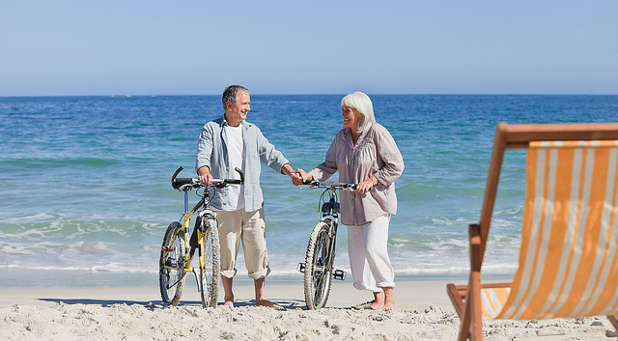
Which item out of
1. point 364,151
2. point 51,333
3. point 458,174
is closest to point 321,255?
point 364,151

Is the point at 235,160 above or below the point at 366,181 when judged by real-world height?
above

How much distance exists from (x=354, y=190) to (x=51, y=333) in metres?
2.06

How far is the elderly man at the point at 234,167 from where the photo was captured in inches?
A: 181

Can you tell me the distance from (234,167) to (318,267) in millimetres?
933

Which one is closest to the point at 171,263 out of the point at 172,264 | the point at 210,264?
the point at 172,264

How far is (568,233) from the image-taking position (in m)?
2.25

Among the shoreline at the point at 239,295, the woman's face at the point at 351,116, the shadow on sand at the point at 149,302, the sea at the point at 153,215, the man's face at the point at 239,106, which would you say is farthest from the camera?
the sea at the point at 153,215

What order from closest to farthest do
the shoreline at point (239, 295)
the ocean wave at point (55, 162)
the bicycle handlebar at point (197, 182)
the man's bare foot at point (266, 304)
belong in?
the bicycle handlebar at point (197, 182) → the man's bare foot at point (266, 304) → the shoreline at point (239, 295) → the ocean wave at point (55, 162)

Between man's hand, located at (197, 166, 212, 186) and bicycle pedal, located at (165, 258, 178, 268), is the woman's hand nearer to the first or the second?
man's hand, located at (197, 166, 212, 186)

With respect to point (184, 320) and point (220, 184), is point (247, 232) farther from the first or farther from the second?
point (184, 320)

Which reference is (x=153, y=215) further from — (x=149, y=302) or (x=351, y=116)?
(x=351, y=116)

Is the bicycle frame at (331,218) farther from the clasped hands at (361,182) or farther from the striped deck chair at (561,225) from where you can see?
the striped deck chair at (561,225)

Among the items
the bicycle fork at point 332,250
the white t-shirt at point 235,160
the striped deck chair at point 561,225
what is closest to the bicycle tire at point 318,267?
the bicycle fork at point 332,250

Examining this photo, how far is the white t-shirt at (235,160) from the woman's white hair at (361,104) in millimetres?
794
